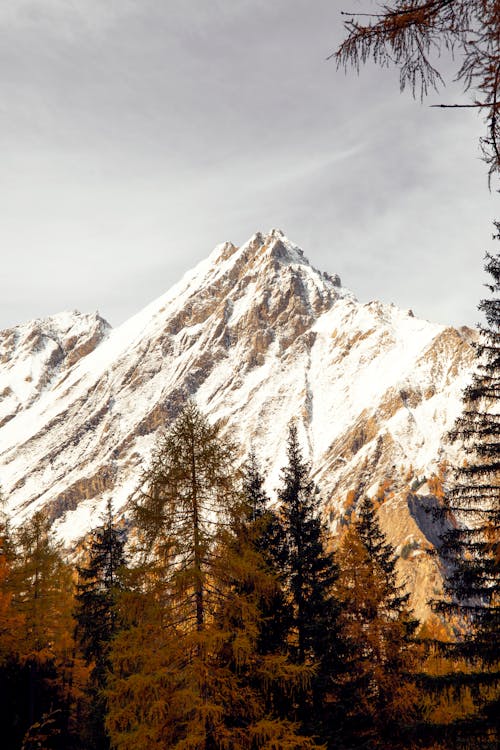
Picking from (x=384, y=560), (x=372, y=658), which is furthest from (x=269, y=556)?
(x=384, y=560)

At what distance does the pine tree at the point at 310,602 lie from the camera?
13.5m

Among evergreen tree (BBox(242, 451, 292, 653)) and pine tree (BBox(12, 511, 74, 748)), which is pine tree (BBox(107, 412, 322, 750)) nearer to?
evergreen tree (BBox(242, 451, 292, 653))

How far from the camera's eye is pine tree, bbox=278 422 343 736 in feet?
44.1

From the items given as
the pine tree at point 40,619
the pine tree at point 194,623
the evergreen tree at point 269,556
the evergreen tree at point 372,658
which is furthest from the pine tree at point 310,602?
the pine tree at point 40,619

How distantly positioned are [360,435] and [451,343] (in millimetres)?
51561

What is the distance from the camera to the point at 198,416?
12266 mm

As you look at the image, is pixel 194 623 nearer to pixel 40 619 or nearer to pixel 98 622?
pixel 40 619

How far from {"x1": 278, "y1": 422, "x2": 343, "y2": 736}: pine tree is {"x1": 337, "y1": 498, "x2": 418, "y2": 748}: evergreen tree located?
2.32 ft

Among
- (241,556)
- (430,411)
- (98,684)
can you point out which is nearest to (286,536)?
(241,556)

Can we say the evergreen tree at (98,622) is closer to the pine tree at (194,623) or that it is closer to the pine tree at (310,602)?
the pine tree at (310,602)

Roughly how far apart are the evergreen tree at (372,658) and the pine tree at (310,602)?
27.9 inches

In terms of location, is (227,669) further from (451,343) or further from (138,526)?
(451,343)

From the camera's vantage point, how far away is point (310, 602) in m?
14.6

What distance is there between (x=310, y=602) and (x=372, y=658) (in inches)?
126
